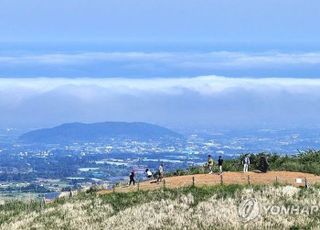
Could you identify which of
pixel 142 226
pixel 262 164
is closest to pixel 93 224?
pixel 142 226

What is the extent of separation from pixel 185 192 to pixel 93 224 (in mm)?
8259

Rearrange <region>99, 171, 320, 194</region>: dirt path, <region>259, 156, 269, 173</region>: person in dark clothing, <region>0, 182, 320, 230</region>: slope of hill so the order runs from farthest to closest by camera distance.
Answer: <region>259, 156, 269, 173</region>: person in dark clothing < <region>99, 171, 320, 194</region>: dirt path < <region>0, 182, 320, 230</region>: slope of hill

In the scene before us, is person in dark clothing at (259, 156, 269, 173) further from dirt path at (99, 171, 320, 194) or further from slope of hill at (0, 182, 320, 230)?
slope of hill at (0, 182, 320, 230)

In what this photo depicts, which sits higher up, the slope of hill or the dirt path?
the dirt path

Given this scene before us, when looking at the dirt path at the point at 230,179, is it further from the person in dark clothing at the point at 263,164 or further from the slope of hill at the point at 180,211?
the slope of hill at the point at 180,211

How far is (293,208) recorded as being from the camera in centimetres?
4444

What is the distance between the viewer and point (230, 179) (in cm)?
5544

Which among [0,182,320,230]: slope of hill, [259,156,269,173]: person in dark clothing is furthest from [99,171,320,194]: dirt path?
[0,182,320,230]: slope of hill

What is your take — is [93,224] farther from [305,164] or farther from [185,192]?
[305,164]

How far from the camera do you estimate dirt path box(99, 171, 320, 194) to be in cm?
5428

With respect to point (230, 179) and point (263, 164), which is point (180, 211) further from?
point (263, 164)

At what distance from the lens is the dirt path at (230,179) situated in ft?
178

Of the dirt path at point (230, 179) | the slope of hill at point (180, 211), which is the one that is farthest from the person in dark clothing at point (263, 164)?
the slope of hill at point (180, 211)

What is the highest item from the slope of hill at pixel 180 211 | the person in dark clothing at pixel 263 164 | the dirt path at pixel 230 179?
the person in dark clothing at pixel 263 164
